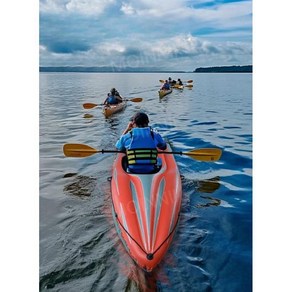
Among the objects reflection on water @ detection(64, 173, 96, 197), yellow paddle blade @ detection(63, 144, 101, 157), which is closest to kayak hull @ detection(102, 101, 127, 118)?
reflection on water @ detection(64, 173, 96, 197)

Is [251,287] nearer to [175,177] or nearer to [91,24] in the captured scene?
[175,177]

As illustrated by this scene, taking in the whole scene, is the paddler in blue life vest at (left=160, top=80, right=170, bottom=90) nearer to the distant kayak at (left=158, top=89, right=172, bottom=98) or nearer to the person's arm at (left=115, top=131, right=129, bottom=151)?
the distant kayak at (left=158, top=89, right=172, bottom=98)

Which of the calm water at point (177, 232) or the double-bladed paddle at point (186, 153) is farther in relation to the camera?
the double-bladed paddle at point (186, 153)

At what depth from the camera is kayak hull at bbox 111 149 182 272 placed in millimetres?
1886

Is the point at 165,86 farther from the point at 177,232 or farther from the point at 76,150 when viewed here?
the point at 177,232

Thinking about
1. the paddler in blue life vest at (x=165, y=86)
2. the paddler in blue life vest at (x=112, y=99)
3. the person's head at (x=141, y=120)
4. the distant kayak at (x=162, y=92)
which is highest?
the paddler in blue life vest at (x=165, y=86)

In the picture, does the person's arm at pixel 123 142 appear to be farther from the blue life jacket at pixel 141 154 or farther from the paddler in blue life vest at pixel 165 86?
the paddler in blue life vest at pixel 165 86

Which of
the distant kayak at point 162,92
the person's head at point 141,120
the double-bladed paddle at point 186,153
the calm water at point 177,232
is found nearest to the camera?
the calm water at point 177,232

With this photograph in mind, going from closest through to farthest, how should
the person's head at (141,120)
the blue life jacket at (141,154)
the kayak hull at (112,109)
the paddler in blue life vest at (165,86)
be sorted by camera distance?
the blue life jacket at (141,154), the person's head at (141,120), the kayak hull at (112,109), the paddler in blue life vest at (165,86)

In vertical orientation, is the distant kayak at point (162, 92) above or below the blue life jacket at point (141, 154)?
above

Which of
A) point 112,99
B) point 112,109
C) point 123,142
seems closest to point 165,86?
point 112,99

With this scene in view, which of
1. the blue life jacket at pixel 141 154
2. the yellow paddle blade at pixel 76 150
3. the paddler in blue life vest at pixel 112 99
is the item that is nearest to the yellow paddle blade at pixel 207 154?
the blue life jacket at pixel 141 154

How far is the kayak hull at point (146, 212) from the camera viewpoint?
74.2 inches
